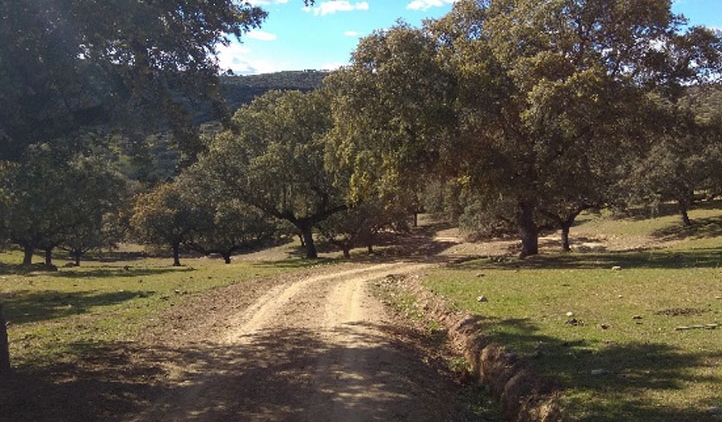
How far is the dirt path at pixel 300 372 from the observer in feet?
26.1

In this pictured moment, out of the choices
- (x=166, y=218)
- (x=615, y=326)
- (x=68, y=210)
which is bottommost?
(x=615, y=326)

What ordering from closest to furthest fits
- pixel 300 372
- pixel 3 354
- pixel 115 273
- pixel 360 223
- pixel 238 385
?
pixel 238 385 < pixel 3 354 < pixel 300 372 < pixel 115 273 < pixel 360 223

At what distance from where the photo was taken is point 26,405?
26.3 feet

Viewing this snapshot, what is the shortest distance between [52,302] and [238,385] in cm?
1479

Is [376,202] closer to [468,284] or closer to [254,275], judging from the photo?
[254,275]

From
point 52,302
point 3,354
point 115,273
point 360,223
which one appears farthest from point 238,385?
point 360,223

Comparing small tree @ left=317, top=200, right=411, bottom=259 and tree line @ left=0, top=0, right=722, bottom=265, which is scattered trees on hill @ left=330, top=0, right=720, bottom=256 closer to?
Answer: tree line @ left=0, top=0, right=722, bottom=265

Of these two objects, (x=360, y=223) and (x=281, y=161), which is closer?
(x=281, y=161)

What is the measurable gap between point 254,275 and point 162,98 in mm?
17579

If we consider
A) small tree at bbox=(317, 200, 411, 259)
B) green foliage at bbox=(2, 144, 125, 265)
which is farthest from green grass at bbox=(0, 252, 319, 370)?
small tree at bbox=(317, 200, 411, 259)

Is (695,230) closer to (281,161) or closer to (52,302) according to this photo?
(281,161)

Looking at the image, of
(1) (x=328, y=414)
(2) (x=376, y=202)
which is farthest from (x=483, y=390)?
(2) (x=376, y=202)

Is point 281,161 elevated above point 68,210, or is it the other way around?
point 281,161

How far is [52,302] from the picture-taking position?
2073 centimetres
